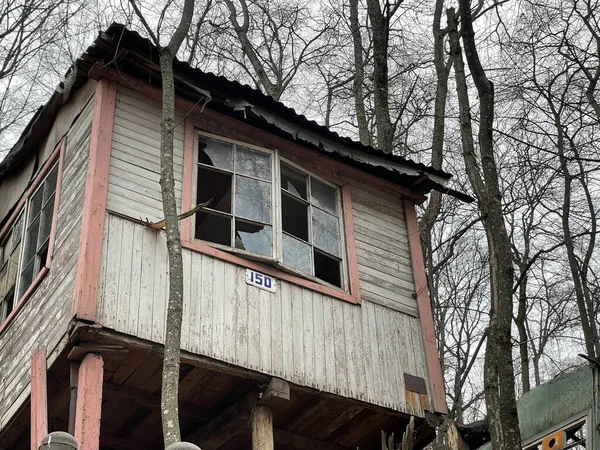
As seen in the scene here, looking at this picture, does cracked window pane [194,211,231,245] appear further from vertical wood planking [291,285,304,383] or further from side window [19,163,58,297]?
side window [19,163,58,297]

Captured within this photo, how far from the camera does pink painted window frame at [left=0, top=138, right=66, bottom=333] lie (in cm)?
927

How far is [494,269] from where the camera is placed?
27.9 feet

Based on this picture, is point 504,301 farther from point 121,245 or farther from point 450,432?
point 121,245

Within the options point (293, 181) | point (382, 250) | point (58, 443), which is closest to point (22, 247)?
point (293, 181)

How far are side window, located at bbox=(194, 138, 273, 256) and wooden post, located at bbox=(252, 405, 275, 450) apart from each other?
5.37 feet

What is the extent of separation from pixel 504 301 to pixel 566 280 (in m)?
10.9

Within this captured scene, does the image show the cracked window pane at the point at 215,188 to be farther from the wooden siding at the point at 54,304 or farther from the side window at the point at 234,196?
the wooden siding at the point at 54,304

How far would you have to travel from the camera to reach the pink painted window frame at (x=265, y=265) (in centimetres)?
910

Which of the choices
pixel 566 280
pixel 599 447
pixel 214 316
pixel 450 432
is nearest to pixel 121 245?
pixel 214 316

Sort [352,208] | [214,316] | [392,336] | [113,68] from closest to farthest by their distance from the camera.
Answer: [214,316], [113,68], [392,336], [352,208]

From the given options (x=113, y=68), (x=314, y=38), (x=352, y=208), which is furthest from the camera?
(x=314, y=38)

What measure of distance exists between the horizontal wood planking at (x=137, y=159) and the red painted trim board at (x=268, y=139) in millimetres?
111

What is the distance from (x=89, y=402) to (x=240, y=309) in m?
1.91

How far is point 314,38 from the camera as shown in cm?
1827
